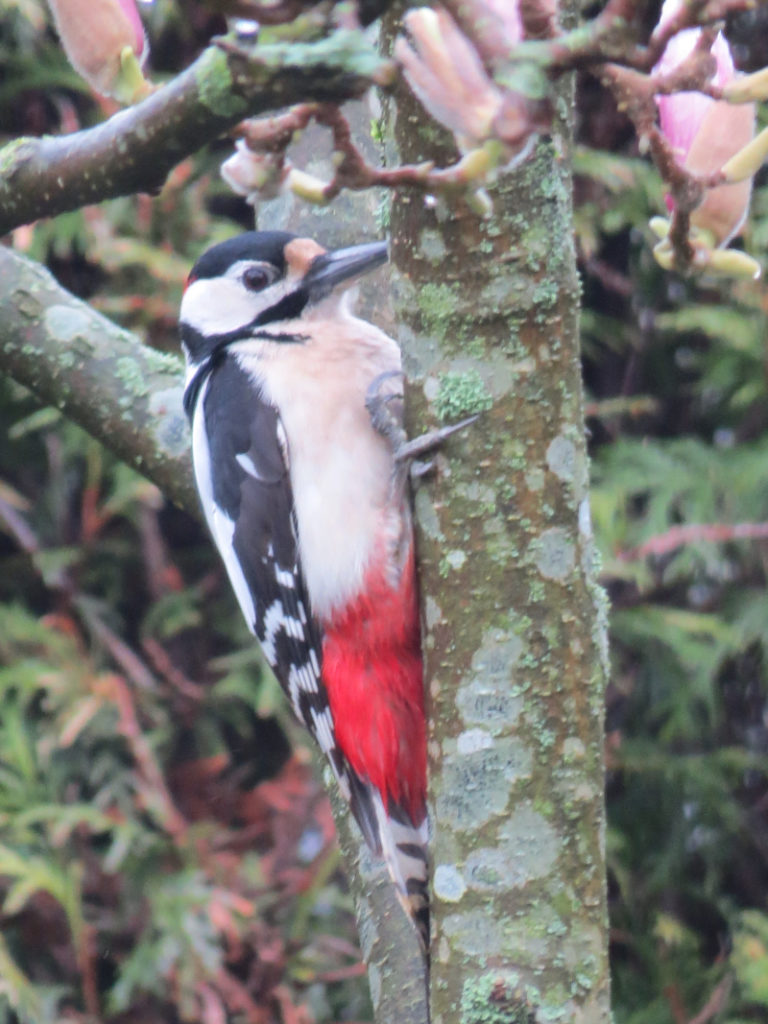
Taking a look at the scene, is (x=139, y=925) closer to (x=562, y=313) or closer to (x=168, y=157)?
(x=562, y=313)

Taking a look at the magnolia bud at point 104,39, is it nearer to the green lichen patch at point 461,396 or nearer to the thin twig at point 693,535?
the green lichen patch at point 461,396

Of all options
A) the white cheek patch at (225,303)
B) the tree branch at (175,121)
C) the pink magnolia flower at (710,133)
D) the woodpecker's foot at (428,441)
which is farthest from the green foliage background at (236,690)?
the tree branch at (175,121)

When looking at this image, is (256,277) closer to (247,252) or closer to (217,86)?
(247,252)

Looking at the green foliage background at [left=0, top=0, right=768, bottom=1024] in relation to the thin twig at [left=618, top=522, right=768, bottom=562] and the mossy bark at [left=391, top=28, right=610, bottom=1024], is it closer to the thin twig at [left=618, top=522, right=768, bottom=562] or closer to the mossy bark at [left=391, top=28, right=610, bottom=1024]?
the thin twig at [left=618, top=522, right=768, bottom=562]

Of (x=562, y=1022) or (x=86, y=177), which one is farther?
(x=562, y=1022)

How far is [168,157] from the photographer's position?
999mm

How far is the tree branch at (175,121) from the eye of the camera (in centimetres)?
83

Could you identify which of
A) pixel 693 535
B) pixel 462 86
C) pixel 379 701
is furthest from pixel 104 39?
pixel 693 535

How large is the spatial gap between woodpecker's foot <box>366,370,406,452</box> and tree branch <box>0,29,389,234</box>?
84cm

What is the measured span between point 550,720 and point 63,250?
236cm

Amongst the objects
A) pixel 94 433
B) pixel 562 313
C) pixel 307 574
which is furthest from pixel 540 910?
pixel 94 433

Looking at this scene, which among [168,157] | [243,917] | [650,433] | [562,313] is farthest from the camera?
[650,433]

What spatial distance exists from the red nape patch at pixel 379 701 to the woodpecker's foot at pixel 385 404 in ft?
0.91

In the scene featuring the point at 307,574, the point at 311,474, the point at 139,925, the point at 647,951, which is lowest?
the point at 647,951
